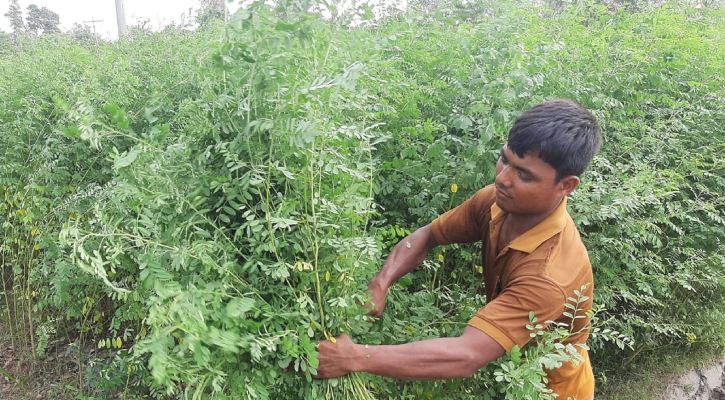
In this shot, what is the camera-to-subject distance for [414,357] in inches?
59.0

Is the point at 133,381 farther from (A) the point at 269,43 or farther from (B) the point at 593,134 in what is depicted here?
(B) the point at 593,134

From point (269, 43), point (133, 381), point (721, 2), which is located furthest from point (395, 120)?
point (721, 2)

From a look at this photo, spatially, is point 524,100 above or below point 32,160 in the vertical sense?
above

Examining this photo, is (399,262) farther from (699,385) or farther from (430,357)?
(699,385)

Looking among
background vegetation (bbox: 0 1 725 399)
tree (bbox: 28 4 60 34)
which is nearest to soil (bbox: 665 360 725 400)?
background vegetation (bbox: 0 1 725 399)

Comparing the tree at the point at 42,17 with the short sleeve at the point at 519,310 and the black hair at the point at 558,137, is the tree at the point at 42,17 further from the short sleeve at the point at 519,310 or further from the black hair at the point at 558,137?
the short sleeve at the point at 519,310

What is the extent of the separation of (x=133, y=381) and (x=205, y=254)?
2.21 metres

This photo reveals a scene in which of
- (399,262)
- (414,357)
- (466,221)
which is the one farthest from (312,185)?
(466,221)

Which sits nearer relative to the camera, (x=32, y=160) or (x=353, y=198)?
(x=353, y=198)

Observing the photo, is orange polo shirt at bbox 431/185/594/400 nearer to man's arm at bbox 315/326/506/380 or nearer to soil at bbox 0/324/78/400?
man's arm at bbox 315/326/506/380

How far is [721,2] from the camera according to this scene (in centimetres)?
634

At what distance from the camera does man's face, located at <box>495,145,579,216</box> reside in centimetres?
167

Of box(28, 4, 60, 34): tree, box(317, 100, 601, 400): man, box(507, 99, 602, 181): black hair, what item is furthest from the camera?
box(28, 4, 60, 34): tree

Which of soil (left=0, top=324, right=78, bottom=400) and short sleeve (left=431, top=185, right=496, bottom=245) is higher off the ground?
short sleeve (left=431, top=185, right=496, bottom=245)
